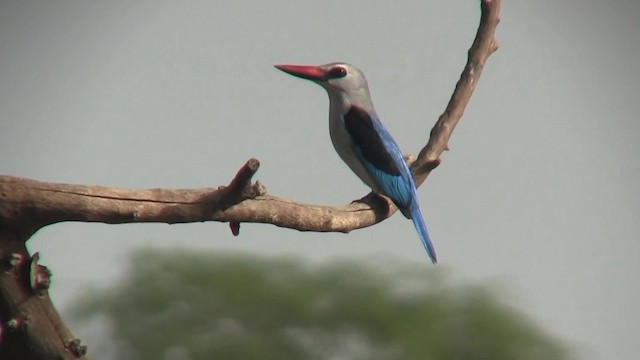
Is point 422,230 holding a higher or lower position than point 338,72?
lower

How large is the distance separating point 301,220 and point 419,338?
11.8m

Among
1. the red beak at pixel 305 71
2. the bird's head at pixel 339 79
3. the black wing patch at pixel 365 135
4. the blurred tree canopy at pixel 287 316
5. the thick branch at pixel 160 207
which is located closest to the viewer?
the thick branch at pixel 160 207

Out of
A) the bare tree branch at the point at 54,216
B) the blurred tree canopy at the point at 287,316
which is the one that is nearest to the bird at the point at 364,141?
the bare tree branch at the point at 54,216

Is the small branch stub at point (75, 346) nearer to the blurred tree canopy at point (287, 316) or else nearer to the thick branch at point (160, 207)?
the thick branch at point (160, 207)

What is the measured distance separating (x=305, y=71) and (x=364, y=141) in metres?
0.41

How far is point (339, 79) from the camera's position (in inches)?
184

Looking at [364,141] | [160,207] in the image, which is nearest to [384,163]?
[364,141]

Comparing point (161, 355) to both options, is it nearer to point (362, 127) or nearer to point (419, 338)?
point (419, 338)

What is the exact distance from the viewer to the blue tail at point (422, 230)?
469 centimetres

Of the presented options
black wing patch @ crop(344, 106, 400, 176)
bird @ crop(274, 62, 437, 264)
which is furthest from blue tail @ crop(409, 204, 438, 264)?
black wing patch @ crop(344, 106, 400, 176)

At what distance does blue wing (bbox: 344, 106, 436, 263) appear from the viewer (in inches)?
181

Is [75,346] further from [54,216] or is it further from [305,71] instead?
[305,71]

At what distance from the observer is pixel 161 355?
44.7 feet

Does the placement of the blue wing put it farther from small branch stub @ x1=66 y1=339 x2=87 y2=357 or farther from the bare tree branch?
small branch stub @ x1=66 y1=339 x2=87 y2=357
